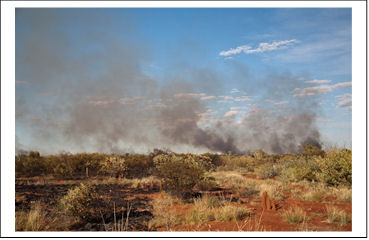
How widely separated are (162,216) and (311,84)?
4.55 m

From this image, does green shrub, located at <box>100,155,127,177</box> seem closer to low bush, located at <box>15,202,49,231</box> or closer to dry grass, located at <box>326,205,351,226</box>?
low bush, located at <box>15,202,49,231</box>

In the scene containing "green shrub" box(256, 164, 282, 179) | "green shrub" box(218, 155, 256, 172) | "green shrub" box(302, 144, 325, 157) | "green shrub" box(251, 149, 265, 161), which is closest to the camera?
"green shrub" box(302, 144, 325, 157)

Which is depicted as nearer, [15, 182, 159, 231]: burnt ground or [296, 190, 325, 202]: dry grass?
[15, 182, 159, 231]: burnt ground

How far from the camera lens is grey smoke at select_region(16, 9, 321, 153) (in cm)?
646

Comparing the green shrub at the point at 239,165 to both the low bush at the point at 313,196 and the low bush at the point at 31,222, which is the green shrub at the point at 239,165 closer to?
the low bush at the point at 313,196

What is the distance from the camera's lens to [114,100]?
6.80 m

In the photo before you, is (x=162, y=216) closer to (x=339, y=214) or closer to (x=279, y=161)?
(x=339, y=214)

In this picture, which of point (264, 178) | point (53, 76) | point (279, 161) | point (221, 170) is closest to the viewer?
point (53, 76)

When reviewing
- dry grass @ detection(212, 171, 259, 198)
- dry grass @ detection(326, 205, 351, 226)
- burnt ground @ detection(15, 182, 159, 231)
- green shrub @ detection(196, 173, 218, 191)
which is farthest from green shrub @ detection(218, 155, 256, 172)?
dry grass @ detection(326, 205, 351, 226)

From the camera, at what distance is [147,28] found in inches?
261

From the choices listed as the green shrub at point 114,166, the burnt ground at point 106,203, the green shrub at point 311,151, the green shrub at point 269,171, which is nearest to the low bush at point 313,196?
the green shrub at point 311,151

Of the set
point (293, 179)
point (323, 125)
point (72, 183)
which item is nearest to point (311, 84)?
point (323, 125)

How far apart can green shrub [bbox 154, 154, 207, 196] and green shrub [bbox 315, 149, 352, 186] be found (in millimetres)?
3204

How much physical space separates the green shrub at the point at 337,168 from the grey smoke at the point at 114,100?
70 cm
